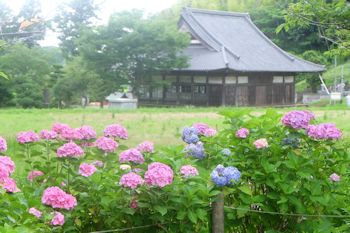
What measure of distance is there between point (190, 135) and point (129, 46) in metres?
20.0

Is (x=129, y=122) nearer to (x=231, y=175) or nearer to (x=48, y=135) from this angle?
(x=48, y=135)

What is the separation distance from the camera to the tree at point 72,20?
36188 millimetres

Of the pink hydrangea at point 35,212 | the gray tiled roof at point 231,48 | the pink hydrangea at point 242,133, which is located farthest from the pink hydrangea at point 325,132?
the gray tiled roof at point 231,48

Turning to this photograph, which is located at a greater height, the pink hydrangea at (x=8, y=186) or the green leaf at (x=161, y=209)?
the pink hydrangea at (x=8, y=186)

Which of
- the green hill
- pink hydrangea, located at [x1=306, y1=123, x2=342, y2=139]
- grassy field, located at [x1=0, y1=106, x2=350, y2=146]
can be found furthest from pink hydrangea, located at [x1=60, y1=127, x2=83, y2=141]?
the green hill

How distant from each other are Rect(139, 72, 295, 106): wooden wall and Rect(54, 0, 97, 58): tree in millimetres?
12402

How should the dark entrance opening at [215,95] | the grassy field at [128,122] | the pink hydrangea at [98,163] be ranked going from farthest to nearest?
the dark entrance opening at [215,95]
the grassy field at [128,122]
the pink hydrangea at [98,163]

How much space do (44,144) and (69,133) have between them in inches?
6.8

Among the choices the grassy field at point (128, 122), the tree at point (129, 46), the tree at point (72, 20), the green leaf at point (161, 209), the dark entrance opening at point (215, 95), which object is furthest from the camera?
the tree at point (72, 20)

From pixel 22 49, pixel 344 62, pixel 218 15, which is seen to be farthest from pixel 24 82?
pixel 344 62

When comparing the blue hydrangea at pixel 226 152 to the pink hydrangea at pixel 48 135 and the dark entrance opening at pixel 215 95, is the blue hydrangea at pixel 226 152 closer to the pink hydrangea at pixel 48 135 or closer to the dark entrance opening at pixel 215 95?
the pink hydrangea at pixel 48 135

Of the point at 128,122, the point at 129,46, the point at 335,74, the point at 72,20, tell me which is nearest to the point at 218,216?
the point at 128,122

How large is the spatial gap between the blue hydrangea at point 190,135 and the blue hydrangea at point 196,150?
2 cm

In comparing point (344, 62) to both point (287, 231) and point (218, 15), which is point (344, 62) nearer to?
point (218, 15)
